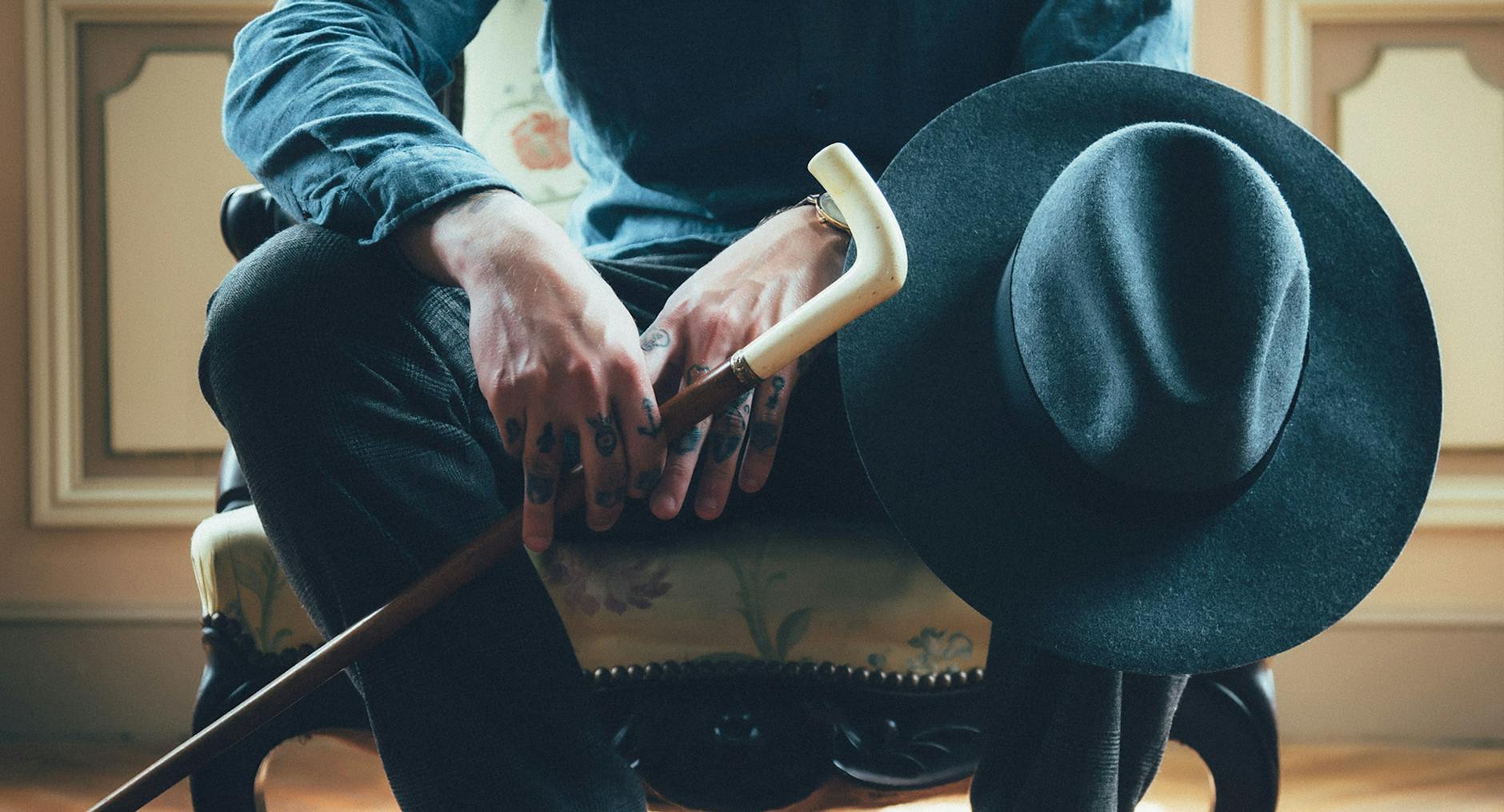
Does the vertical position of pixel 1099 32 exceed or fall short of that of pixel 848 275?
it exceeds it

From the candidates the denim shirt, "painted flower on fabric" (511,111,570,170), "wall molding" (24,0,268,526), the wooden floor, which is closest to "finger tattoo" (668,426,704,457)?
the denim shirt

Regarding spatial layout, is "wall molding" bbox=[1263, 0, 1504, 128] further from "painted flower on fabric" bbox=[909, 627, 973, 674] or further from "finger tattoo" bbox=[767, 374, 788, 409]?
"finger tattoo" bbox=[767, 374, 788, 409]

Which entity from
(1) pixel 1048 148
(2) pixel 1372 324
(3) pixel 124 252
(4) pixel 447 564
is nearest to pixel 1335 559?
(2) pixel 1372 324

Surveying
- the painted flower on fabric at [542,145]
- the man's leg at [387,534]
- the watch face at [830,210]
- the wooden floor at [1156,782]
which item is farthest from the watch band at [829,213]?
the wooden floor at [1156,782]

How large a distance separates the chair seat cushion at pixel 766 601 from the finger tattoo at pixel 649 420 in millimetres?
222

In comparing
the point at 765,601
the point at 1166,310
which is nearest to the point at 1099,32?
the point at 1166,310

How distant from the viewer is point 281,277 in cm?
48

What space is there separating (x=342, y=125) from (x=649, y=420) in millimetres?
220

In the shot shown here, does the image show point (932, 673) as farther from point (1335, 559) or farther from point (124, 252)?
point (124, 252)

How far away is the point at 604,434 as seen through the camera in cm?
44

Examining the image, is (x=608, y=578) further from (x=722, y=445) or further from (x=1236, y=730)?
(x=1236, y=730)

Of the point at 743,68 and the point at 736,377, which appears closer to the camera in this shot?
the point at 736,377

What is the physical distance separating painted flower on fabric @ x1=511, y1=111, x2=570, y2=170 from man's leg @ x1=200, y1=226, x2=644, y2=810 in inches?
22.8

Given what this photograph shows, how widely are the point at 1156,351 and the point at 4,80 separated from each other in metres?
1.73
